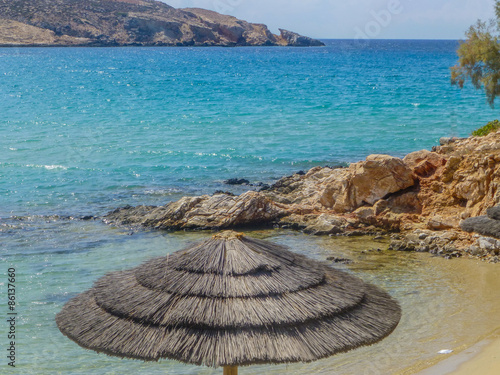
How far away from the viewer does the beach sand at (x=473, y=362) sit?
31.8 feet

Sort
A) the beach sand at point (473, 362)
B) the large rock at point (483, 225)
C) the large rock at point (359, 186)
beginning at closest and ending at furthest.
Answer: the beach sand at point (473, 362) < the large rock at point (483, 225) < the large rock at point (359, 186)

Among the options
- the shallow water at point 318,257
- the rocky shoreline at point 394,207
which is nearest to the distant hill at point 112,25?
the rocky shoreline at point 394,207

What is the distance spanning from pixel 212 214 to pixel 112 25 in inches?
6088

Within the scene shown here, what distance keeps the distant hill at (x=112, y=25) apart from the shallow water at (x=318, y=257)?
447 ft

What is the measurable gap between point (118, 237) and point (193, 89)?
44.7 metres

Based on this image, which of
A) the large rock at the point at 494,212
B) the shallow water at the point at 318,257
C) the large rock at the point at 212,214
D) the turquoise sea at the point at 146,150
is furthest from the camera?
the large rock at the point at 212,214

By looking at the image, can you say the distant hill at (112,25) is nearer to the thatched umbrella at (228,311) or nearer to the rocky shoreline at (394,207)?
the rocky shoreline at (394,207)

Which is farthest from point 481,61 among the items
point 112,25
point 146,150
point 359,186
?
point 112,25

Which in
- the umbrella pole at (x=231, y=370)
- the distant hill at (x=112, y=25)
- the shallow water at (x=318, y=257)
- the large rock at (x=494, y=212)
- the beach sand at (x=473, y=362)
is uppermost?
the distant hill at (x=112, y=25)

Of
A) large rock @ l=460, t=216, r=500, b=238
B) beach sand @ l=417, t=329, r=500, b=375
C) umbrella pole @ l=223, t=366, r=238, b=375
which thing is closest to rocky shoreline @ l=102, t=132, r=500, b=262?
large rock @ l=460, t=216, r=500, b=238

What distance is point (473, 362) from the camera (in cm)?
993

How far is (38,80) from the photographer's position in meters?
71.2

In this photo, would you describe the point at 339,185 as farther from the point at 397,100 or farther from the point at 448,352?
the point at 397,100

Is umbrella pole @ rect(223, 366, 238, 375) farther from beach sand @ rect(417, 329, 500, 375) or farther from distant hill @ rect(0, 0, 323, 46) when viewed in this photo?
distant hill @ rect(0, 0, 323, 46)
